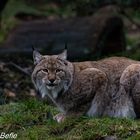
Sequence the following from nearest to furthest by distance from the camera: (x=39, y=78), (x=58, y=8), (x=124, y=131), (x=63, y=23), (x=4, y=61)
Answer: (x=124, y=131)
(x=39, y=78)
(x=4, y=61)
(x=63, y=23)
(x=58, y=8)

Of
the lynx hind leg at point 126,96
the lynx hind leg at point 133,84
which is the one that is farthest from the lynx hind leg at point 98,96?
the lynx hind leg at point 133,84

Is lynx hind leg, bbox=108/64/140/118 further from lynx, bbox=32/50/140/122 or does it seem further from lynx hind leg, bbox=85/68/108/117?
lynx hind leg, bbox=85/68/108/117

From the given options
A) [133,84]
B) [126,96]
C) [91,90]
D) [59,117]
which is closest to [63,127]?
[59,117]

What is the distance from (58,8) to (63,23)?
12.3m

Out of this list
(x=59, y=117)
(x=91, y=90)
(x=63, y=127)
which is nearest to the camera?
(x=63, y=127)

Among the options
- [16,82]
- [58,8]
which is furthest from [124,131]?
[58,8]

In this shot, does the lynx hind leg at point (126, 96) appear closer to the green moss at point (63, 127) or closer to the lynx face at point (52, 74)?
the green moss at point (63, 127)

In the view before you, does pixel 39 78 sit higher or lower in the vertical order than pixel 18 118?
higher

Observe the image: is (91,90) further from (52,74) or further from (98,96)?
(52,74)

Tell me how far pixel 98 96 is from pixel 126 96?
0.37 meters

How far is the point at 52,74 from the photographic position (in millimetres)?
8078

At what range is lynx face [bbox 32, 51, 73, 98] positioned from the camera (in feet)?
26.5

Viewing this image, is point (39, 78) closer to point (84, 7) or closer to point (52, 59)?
point (52, 59)

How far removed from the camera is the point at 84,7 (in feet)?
52.6
